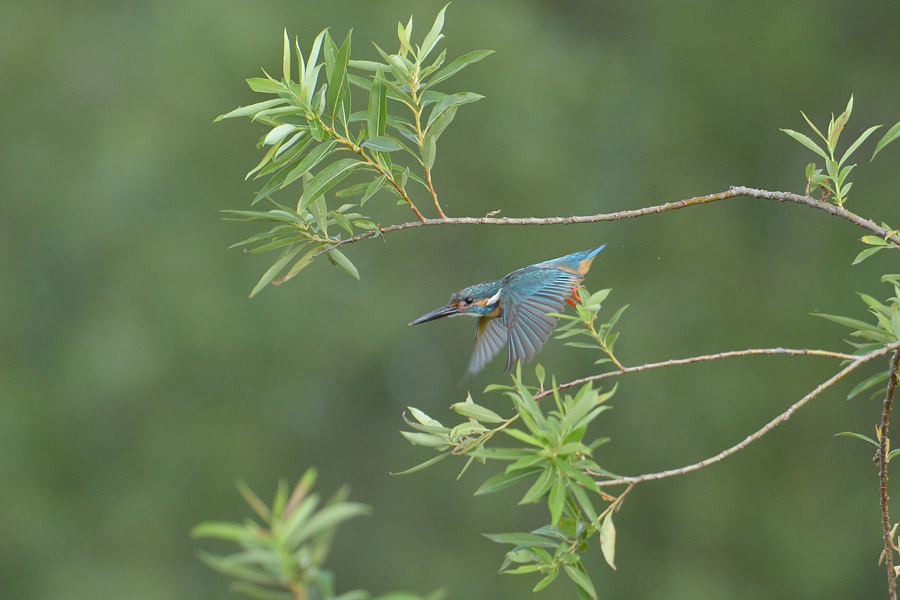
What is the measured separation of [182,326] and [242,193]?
131cm

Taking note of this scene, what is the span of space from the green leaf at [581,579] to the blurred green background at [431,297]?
7.18m

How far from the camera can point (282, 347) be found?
9500mm

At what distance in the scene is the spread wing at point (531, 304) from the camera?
2.72 metres

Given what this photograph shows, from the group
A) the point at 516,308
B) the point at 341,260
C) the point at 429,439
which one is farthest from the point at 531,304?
the point at 429,439

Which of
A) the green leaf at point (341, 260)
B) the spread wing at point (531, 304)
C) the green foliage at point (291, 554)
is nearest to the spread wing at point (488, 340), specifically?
the spread wing at point (531, 304)

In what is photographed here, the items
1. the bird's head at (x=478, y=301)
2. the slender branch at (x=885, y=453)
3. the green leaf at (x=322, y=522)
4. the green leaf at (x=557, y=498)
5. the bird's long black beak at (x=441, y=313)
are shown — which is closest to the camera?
the green leaf at (x=322, y=522)

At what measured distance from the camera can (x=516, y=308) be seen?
292 cm

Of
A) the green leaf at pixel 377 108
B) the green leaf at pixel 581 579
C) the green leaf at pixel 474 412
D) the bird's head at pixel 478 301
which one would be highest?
the bird's head at pixel 478 301

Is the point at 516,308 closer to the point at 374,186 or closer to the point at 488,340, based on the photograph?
the point at 488,340

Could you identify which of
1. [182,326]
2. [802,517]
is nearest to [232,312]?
[182,326]

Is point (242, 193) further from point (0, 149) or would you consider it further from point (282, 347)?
point (0, 149)

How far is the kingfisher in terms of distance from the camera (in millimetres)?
2746

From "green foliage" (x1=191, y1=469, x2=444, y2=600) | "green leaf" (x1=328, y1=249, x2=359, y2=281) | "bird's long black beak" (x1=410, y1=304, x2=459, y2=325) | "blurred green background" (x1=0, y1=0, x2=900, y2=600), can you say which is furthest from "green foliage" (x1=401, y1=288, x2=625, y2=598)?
"blurred green background" (x1=0, y1=0, x2=900, y2=600)

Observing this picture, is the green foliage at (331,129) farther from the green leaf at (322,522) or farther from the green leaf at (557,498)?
the green leaf at (322,522)
